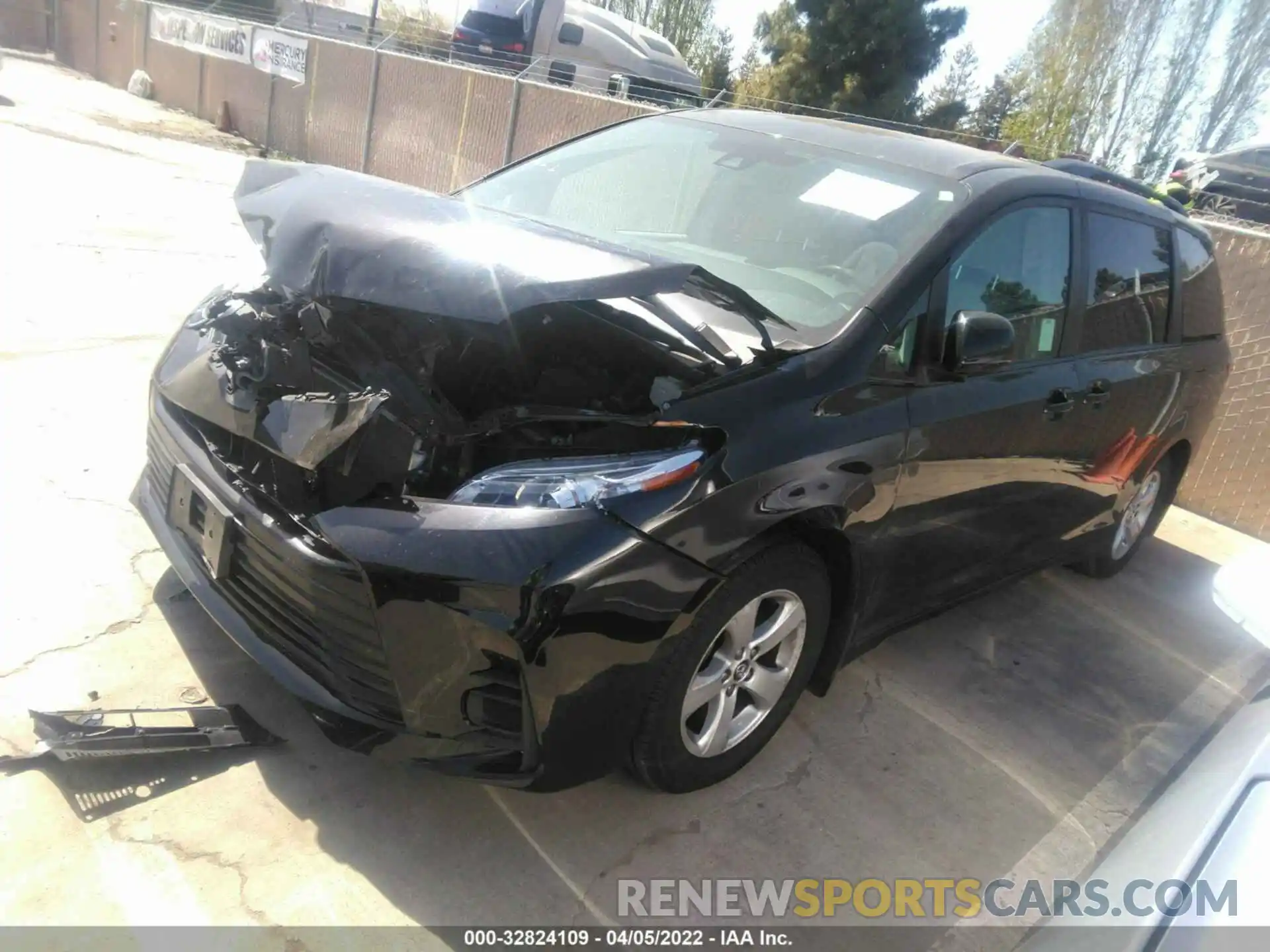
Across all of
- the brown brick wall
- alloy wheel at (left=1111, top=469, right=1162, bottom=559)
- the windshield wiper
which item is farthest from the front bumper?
the brown brick wall

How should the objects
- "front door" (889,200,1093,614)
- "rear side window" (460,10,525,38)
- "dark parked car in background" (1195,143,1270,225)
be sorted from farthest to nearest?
"rear side window" (460,10,525,38) → "dark parked car in background" (1195,143,1270,225) → "front door" (889,200,1093,614)

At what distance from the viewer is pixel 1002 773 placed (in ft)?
10.5

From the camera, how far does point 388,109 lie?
13.8 metres

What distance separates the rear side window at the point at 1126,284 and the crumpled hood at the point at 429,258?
2.14 m

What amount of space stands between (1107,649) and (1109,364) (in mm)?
1322

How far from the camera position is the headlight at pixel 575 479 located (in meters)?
2.16

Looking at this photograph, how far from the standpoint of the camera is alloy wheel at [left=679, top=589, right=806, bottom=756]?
2490 millimetres

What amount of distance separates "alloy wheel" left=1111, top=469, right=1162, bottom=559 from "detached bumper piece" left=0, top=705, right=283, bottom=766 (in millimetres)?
4006

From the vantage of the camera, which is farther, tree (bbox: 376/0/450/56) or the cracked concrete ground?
tree (bbox: 376/0/450/56)

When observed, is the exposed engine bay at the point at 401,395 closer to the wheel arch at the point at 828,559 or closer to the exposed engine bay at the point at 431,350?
the exposed engine bay at the point at 431,350

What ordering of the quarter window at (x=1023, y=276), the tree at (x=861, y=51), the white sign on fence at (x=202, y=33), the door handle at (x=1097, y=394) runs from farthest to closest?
the tree at (x=861, y=51) → the white sign on fence at (x=202, y=33) → the door handle at (x=1097, y=394) → the quarter window at (x=1023, y=276)

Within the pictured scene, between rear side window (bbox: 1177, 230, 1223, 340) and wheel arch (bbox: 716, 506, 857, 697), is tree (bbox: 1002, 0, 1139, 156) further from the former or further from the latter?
wheel arch (bbox: 716, 506, 857, 697)

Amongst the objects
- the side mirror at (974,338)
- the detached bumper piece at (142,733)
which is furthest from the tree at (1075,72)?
the detached bumper piece at (142,733)

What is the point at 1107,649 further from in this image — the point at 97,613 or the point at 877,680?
the point at 97,613
